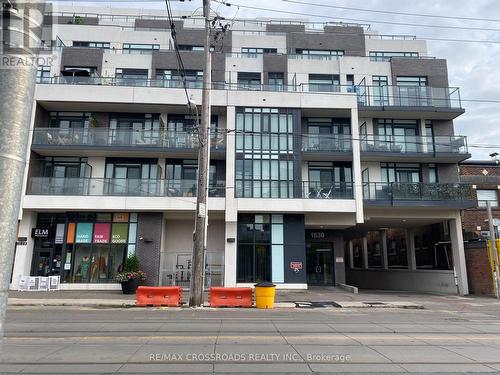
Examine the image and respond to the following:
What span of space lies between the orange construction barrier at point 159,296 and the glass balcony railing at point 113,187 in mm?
8994

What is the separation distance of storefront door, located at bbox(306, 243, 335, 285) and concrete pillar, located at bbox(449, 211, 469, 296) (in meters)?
8.43

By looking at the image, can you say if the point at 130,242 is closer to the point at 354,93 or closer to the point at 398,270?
the point at 354,93

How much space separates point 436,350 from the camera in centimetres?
891

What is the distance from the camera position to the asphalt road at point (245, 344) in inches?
290

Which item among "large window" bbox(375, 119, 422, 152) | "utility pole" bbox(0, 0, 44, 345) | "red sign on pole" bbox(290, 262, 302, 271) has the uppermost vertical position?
"large window" bbox(375, 119, 422, 152)

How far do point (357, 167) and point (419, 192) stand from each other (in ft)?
14.8

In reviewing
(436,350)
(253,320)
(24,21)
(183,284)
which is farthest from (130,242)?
(24,21)

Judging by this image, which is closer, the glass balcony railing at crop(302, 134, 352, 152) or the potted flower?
the potted flower

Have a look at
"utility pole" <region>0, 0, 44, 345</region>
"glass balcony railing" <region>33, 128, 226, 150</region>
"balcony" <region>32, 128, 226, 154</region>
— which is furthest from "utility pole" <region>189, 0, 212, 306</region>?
"utility pole" <region>0, 0, 44, 345</region>

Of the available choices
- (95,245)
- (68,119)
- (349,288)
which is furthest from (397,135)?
(68,119)

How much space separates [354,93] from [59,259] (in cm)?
2300

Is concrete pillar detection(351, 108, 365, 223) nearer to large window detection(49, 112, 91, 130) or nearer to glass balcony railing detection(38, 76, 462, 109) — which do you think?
glass balcony railing detection(38, 76, 462, 109)

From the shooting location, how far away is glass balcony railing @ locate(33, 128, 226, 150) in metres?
27.7

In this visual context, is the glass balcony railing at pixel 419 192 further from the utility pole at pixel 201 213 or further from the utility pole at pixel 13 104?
the utility pole at pixel 13 104
